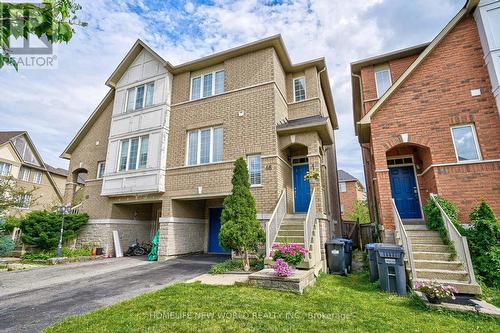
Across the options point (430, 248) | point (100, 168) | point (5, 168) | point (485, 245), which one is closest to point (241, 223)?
point (430, 248)

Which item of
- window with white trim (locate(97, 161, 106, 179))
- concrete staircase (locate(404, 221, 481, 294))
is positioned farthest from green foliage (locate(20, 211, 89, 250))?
concrete staircase (locate(404, 221, 481, 294))

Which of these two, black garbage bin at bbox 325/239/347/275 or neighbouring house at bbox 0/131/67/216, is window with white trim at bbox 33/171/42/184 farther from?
black garbage bin at bbox 325/239/347/275

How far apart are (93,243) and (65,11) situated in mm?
13834

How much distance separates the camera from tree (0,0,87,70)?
227cm

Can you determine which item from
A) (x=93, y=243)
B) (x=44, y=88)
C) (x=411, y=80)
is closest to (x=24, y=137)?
(x=93, y=243)

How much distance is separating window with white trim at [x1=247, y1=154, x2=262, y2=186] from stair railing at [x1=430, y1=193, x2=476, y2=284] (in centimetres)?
618

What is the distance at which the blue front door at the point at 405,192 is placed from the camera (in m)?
9.93

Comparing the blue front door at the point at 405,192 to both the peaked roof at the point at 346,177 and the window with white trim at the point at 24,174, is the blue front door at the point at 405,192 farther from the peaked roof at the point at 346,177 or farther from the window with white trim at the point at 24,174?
the window with white trim at the point at 24,174

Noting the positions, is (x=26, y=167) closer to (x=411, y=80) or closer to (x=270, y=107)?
(x=270, y=107)

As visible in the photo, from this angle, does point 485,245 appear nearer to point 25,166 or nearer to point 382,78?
point 382,78

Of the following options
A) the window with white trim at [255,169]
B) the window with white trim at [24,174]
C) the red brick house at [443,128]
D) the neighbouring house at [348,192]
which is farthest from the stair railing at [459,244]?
the window with white trim at [24,174]

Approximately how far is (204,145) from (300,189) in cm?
518

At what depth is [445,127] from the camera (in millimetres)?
8391

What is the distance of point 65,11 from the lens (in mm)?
2457
